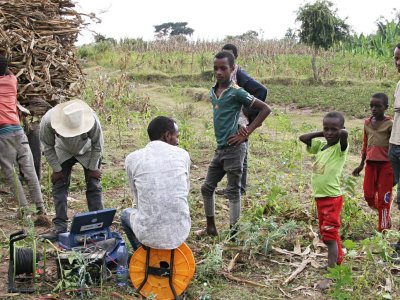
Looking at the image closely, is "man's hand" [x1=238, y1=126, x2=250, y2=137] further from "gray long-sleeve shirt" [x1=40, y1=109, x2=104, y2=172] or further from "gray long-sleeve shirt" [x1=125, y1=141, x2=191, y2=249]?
"gray long-sleeve shirt" [x1=40, y1=109, x2=104, y2=172]

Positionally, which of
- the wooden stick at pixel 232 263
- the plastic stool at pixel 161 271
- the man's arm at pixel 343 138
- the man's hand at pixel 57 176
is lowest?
the wooden stick at pixel 232 263

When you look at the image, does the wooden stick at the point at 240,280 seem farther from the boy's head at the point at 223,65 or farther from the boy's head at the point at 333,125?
the boy's head at the point at 223,65

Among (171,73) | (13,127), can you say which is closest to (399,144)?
(13,127)

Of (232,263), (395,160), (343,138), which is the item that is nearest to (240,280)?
(232,263)

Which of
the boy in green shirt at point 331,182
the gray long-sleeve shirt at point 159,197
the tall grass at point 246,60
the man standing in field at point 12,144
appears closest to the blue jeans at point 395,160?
the boy in green shirt at point 331,182

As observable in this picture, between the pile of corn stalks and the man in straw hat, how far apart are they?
1.47 m

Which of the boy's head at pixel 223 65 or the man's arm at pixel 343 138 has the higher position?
the boy's head at pixel 223 65

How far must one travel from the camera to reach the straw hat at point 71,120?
4.52 m

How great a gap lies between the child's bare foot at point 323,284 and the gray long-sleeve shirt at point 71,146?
2191 mm

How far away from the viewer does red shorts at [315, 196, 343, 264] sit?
4035 millimetres

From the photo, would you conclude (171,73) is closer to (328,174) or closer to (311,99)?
(311,99)

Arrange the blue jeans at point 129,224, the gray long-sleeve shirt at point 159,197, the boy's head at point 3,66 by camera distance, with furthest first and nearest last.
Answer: the boy's head at point 3,66
the blue jeans at point 129,224
the gray long-sleeve shirt at point 159,197

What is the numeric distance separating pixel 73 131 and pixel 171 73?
18.4 meters

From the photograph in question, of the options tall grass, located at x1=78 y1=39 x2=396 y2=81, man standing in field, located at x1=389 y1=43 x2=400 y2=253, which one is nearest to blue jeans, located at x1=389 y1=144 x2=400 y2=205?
man standing in field, located at x1=389 y1=43 x2=400 y2=253
